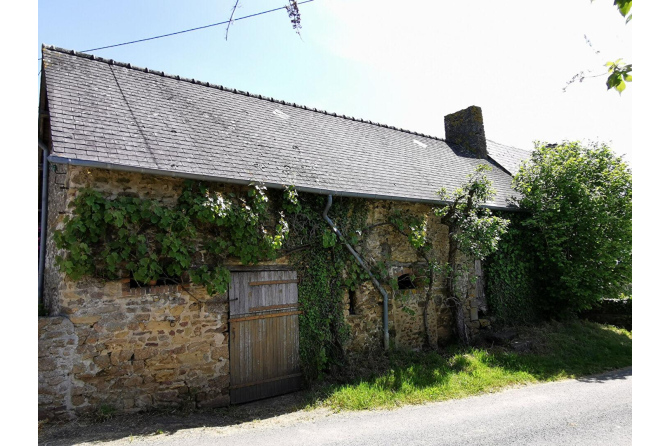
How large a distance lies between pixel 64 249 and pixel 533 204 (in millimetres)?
9407

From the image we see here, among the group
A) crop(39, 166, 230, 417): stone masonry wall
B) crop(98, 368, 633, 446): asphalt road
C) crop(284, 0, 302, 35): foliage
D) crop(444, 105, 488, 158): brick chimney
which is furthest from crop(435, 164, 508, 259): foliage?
crop(284, 0, 302, 35): foliage

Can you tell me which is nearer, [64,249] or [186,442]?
[186,442]

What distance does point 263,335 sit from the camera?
20.7 feet

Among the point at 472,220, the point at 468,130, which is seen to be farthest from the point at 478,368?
the point at 468,130

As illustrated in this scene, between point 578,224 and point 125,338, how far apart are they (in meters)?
9.29

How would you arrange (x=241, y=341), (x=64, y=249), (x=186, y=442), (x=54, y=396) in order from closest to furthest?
(x=186, y=442) < (x=54, y=396) < (x=64, y=249) < (x=241, y=341)

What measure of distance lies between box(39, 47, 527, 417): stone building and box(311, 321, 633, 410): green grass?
0.86m

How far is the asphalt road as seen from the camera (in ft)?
14.0

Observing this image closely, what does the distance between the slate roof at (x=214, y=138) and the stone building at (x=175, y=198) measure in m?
0.03

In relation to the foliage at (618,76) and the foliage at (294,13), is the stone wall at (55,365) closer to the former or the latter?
the foliage at (294,13)

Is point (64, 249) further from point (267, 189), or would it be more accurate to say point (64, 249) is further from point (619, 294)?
point (619, 294)

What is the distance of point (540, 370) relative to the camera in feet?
22.8

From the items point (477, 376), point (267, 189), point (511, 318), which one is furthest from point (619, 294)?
point (267, 189)

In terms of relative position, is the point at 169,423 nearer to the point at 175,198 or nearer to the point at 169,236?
the point at 169,236
